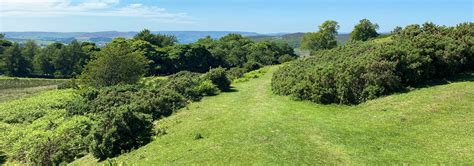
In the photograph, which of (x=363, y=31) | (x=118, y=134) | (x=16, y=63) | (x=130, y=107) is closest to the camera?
(x=118, y=134)

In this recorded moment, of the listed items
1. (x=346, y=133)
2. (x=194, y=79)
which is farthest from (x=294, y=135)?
(x=194, y=79)

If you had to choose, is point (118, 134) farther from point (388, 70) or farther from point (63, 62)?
point (63, 62)

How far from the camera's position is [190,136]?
935 inches

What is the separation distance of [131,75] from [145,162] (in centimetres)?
3502

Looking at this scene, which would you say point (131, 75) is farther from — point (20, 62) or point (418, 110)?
point (20, 62)

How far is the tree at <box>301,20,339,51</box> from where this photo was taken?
331ft

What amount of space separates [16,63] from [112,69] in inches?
2708

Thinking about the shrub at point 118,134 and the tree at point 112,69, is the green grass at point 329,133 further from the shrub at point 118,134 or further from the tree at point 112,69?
the tree at point 112,69

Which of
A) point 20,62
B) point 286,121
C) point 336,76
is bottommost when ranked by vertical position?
point 20,62

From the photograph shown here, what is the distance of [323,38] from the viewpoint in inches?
3989

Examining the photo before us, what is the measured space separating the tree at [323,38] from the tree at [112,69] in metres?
57.8

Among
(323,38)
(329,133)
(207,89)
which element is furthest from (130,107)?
(323,38)

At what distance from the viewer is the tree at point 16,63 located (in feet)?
346

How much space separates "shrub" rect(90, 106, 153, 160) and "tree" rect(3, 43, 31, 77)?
9451cm
